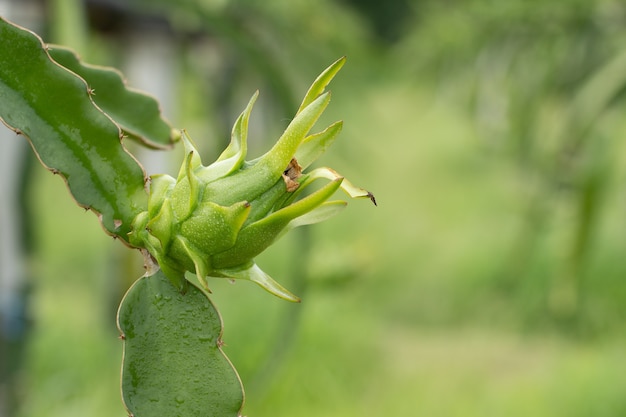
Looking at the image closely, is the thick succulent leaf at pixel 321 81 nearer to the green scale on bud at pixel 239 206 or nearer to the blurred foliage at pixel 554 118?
the green scale on bud at pixel 239 206

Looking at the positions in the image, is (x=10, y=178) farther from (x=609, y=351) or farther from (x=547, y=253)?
(x=547, y=253)

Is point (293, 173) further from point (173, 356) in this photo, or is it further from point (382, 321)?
point (382, 321)

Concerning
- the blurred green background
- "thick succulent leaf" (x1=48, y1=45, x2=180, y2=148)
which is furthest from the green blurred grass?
"thick succulent leaf" (x1=48, y1=45, x2=180, y2=148)

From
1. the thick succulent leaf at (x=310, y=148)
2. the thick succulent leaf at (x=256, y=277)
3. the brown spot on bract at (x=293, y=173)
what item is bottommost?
the thick succulent leaf at (x=256, y=277)

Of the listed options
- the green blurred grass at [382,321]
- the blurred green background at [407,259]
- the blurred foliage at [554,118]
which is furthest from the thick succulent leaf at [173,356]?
the blurred foliage at [554,118]

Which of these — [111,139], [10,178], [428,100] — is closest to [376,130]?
[428,100]

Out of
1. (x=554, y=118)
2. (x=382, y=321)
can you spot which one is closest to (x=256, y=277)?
(x=382, y=321)

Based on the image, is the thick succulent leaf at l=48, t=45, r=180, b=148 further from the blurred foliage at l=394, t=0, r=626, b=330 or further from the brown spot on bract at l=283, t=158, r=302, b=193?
the blurred foliage at l=394, t=0, r=626, b=330
